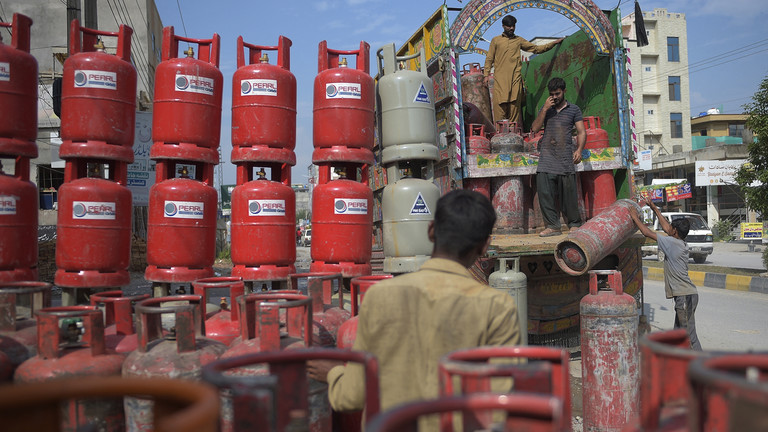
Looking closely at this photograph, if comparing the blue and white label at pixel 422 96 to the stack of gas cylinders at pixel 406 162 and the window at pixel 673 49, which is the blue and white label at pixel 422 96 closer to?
the stack of gas cylinders at pixel 406 162

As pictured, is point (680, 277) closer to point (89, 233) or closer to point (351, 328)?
point (351, 328)

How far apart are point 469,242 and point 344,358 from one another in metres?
0.61

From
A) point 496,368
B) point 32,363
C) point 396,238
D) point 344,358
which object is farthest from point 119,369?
point 396,238

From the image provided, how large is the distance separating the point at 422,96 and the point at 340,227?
4.66 feet

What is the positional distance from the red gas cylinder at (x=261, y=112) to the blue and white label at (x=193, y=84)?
229mm

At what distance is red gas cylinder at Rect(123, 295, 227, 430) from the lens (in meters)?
2.49

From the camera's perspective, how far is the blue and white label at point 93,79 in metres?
4.12

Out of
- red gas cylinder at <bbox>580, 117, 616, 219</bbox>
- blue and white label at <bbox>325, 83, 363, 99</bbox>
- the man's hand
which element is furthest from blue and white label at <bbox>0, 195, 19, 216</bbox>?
red gas cylinder at <bbox>580, 117, 616, 219</bbox>

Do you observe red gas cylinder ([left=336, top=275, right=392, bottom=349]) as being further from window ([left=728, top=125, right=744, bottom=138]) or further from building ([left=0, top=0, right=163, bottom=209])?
window ([left=728, top=125, right=744, bottom=138])

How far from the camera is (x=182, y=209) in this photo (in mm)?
4301

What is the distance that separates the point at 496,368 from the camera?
127 cm

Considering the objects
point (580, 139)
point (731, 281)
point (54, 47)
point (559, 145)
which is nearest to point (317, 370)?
point (559, 145)

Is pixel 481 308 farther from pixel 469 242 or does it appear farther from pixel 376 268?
pixel 376 268

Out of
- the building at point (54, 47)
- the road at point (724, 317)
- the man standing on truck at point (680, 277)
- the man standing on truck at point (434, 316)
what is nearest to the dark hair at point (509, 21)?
the man standing on truck at point (680, 277)
